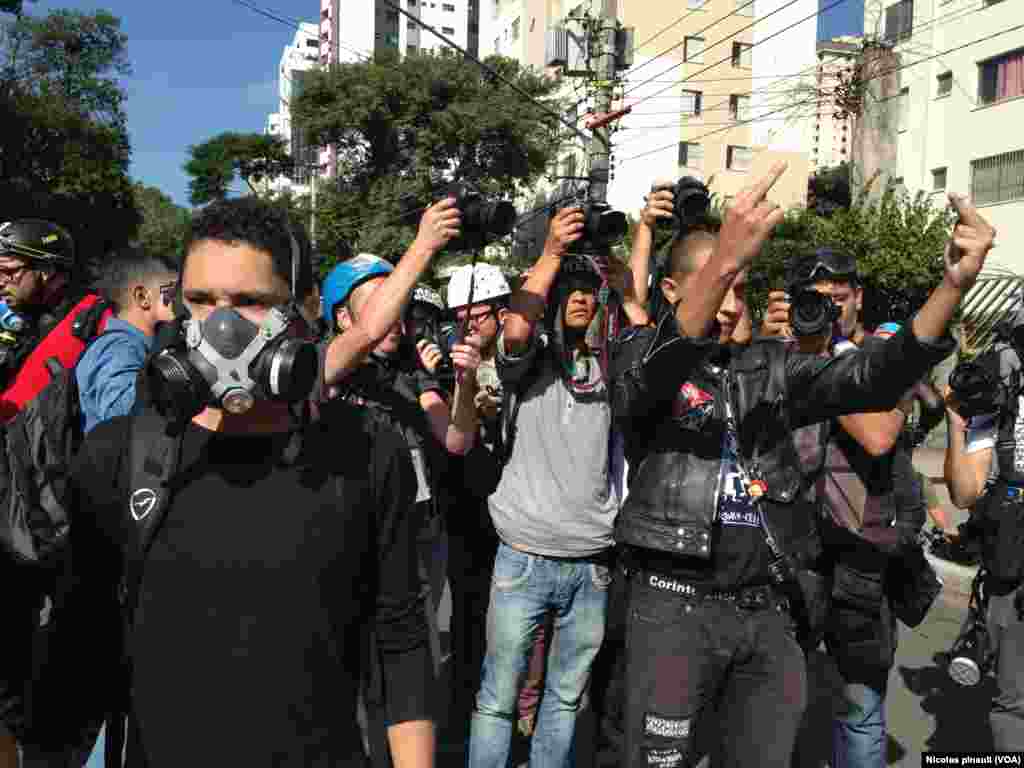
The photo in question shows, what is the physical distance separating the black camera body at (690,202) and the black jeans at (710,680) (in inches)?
48.3

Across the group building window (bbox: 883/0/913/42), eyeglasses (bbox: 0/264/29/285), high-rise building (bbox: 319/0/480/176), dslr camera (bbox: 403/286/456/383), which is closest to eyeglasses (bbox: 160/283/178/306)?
eyeglasses (bbox: 0/264/29/285)

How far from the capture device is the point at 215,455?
185 centimetres

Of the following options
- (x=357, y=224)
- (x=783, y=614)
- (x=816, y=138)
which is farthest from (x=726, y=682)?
(x=816, y=138)

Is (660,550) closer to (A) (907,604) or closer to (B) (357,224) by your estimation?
(A) (907,604)

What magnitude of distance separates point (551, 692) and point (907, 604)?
4.35ft

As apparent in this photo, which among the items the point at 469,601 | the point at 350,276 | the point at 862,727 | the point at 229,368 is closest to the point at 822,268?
the point at 862,727

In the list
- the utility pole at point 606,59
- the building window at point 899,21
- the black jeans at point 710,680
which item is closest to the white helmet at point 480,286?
the black jeans at point 710,680

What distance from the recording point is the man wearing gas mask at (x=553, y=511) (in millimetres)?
3541

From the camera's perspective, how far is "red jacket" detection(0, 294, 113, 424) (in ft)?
11.8

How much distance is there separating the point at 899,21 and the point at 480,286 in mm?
28746

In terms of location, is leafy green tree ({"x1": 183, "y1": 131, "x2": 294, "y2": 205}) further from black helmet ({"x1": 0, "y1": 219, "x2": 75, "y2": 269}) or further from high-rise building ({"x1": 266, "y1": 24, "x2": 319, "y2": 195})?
black helmet ({"x1": 0, "y1": 219, "x2": 75, "y2": 269})

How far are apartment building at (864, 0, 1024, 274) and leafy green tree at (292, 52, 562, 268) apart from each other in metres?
12.3

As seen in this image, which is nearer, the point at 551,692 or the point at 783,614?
the point at 783,614

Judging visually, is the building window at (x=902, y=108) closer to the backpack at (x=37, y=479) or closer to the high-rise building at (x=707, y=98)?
the high-rise building at (x=707, y=98)
